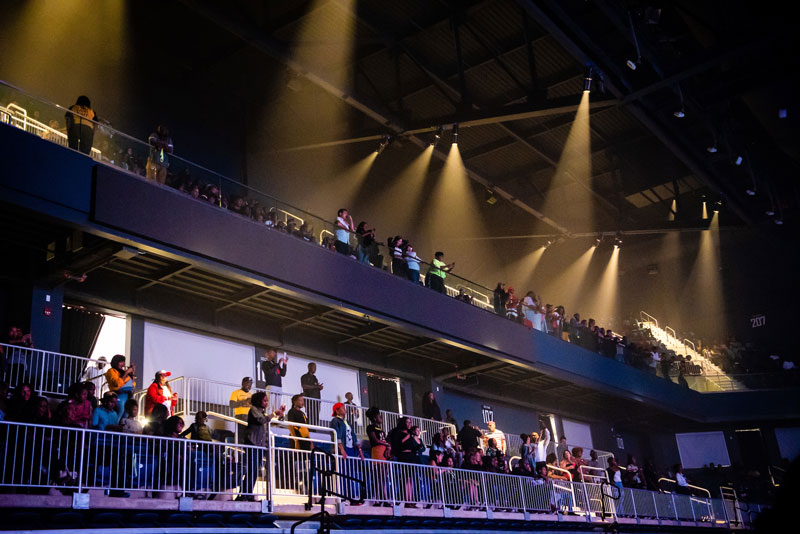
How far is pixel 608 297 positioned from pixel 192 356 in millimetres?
23717

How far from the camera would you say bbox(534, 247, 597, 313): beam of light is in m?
32.3

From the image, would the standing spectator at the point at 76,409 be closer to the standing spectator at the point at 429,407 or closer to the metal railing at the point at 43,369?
the metal railing at the point at 43,369

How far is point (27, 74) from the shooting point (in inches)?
596

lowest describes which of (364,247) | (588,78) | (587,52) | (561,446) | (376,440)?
(376,440)

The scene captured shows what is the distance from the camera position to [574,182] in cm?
2712

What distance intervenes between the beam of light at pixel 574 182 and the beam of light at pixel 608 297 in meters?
5.72

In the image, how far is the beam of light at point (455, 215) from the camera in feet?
83.7

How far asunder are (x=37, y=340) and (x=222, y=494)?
14.9 ft

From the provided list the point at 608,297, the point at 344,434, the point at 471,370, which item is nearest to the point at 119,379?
the point at 344,434

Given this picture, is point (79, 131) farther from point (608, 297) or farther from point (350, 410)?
point (608, 297)

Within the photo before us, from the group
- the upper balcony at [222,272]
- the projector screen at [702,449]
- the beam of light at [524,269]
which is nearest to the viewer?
the upper balcony at [222,272]

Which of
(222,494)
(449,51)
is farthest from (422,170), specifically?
(222,494)

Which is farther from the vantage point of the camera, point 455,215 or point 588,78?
point 455,215

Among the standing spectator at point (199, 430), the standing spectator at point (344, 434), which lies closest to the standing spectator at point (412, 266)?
the standing spectator at point (344, 434)
